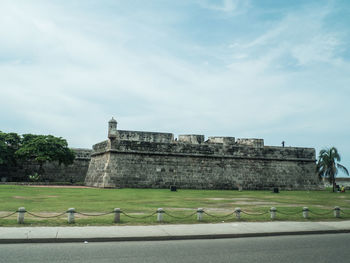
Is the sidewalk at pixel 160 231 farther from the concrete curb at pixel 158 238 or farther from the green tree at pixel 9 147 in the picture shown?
the green tree at pixel 9 147

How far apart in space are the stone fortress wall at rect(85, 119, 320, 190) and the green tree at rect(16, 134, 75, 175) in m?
2.81

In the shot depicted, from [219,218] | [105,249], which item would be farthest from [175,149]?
[105,249]

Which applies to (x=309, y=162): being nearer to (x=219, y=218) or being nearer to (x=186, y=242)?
(x=219, y=218)

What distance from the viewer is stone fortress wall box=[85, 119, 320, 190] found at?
24406mm

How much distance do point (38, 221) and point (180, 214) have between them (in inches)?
178

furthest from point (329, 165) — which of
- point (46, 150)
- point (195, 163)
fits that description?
point (46, 150)

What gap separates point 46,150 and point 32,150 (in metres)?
1.34

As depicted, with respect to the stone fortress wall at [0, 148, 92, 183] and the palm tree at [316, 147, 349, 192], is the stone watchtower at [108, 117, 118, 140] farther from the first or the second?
the palm tree at [316, 147, 349, 192]

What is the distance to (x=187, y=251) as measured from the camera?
6633 mm

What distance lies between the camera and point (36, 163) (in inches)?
1249

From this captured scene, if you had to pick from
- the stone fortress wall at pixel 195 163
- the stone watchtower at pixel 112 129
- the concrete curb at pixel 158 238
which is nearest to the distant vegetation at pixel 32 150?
the stone fortress wall at pixel 195 163

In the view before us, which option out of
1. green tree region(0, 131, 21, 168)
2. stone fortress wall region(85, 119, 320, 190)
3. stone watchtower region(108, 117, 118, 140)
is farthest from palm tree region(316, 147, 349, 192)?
green tree region(0, 131, 21, 168)

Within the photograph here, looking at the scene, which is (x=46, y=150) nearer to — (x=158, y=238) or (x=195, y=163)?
(x=195, y=163)

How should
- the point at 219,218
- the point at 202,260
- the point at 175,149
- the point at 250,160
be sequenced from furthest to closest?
1. the point at 250,160
2. the point at 175,149
3. the point at 219,218
4. the point at 202,260
